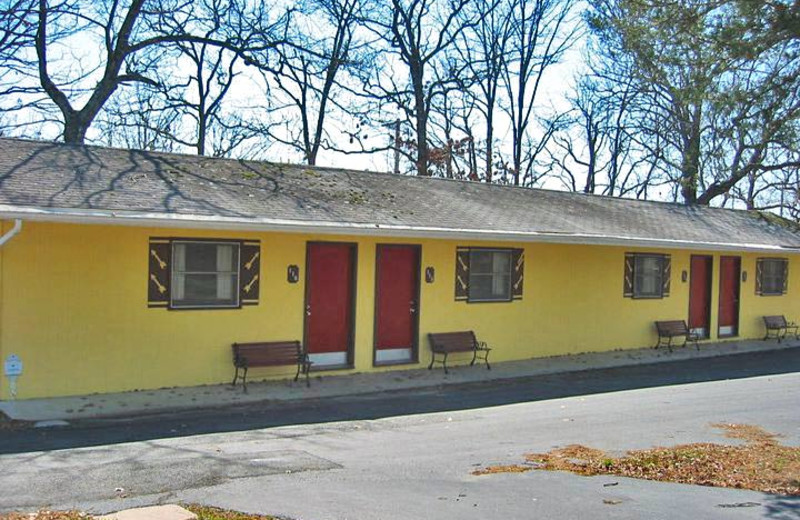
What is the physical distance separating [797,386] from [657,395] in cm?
287

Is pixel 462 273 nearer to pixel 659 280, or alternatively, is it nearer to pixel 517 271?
pixel 517 271

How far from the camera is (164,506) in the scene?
19.6ft

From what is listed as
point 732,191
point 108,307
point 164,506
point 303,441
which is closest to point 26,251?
point 108,307

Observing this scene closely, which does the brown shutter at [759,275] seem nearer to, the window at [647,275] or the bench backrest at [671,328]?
the bench backrest at [671,328]

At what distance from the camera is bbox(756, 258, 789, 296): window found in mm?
21266

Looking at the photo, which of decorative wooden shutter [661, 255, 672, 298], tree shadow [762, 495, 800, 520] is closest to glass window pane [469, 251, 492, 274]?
decorative wooden shutter [661, 255, 672, 298]

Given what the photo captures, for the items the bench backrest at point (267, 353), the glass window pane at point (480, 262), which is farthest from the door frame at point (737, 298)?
the bench backrest at point (267, 353)

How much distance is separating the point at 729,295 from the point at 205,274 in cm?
1439

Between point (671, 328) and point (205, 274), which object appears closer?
point (205, 274)

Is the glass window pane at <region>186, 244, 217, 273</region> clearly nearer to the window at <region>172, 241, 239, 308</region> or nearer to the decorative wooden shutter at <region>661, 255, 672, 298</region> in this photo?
the window at <region>172, 241, 239, 308</region>

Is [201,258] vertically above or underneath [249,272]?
above

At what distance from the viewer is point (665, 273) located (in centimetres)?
1870

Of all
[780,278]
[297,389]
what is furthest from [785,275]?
[297,389]

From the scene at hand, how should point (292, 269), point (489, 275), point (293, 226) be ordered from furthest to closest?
point (489, 275), point (292, 269), point (293, 226)
